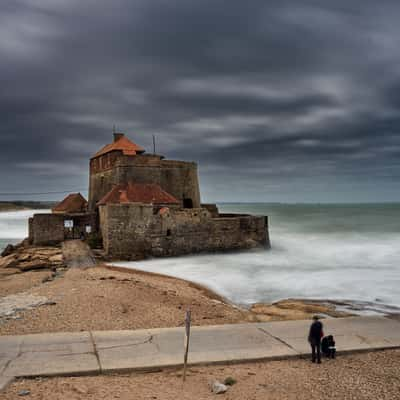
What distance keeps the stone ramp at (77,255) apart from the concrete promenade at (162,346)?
8.64 m

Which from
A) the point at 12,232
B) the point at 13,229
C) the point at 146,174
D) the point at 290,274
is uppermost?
the point at 146,174

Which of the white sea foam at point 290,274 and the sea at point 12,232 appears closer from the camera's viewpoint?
the white sea foam at point 290,274

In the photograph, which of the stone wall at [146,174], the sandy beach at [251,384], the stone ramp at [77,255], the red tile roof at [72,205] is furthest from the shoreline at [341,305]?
the red tile roof at [72,205]

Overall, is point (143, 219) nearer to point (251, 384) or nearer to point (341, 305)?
point (341, 305)

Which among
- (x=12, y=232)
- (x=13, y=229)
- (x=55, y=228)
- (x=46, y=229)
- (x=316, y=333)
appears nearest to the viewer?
(x=316, y=333)

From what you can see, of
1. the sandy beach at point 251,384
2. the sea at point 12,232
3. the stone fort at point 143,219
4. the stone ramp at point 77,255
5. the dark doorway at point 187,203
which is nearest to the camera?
the sandy beach at point 251,384

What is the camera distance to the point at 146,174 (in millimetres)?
23547

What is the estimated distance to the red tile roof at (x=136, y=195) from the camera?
20344mm

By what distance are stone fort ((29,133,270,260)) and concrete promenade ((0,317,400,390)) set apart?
1116 cm

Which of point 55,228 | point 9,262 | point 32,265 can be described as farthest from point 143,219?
point 9,262

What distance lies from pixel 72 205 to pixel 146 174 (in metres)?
5.45

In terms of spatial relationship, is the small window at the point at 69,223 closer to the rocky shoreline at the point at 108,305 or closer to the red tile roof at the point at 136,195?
the red tile roof at the point at 136,195

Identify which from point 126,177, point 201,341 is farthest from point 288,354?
point 126,177

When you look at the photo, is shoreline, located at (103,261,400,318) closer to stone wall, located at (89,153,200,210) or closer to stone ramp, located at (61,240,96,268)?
stone ramp, located at (61,240,96,268)
